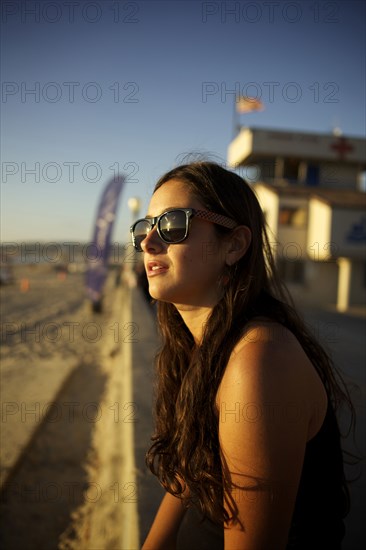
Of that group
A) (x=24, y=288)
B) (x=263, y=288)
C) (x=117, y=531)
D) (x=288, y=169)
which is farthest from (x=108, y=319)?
(x=288, y=169)

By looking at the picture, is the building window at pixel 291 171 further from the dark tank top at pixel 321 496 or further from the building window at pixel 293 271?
the dark tank top at pixel 321 496

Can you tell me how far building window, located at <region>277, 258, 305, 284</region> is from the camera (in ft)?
69.2

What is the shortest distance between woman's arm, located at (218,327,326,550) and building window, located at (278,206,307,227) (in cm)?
Result: 2071

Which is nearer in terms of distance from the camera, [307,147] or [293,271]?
[293,271]

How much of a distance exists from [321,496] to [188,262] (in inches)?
45.2

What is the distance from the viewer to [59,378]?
226 inches

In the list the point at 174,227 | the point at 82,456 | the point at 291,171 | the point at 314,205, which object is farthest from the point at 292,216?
the point at 174,227

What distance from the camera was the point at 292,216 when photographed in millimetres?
21203

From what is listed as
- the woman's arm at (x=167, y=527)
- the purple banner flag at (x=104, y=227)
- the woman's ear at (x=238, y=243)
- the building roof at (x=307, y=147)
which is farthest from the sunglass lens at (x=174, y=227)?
the building roof at (x=307, y=147)

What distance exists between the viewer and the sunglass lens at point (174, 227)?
1572 millimetres

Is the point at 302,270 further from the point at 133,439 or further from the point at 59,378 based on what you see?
the point at 133,439

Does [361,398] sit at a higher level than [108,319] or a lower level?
higher

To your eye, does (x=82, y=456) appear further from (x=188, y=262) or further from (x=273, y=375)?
(x=273, y=375)

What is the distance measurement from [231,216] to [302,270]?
2083cm
